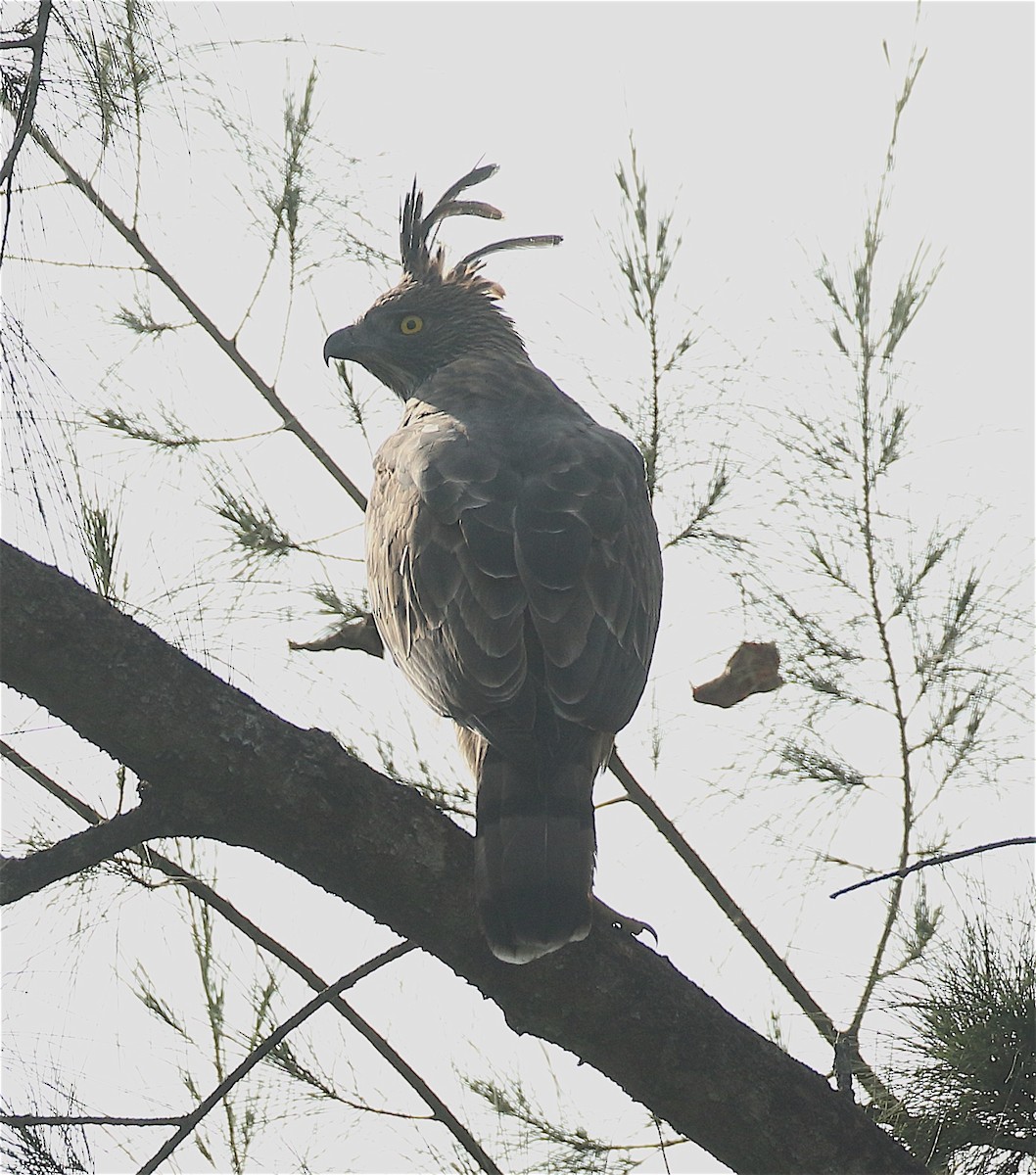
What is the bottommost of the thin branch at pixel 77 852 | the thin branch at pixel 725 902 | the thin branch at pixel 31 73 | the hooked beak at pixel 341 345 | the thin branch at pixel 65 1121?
the thin branch at pixel 65 1121

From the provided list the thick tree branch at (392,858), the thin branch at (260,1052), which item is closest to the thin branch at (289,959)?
the thin branch at (260,1052)

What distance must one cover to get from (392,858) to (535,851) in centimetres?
30

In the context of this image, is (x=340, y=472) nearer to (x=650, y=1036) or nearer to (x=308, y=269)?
(x=308, y=269)

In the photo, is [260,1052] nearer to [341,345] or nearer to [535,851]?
[535,851]

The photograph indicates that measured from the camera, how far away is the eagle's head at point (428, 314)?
4957 mm

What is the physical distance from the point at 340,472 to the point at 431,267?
1240 millimetres

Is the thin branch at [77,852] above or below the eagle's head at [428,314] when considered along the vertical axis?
Answer: below

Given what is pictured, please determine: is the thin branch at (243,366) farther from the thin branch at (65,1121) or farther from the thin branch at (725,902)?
the thin branch at (65,1121)

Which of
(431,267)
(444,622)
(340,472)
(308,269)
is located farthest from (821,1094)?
(431,267)

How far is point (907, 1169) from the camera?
9.52 ft

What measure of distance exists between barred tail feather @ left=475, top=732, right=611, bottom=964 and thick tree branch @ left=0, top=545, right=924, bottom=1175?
0.07 m

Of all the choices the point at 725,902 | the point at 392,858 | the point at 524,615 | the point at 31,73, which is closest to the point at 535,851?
the point at 392,858

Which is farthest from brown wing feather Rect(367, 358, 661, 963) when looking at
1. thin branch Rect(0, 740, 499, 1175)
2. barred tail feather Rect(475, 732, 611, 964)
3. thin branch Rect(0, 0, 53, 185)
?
thin branch Rect(0, 0, 53, 185)

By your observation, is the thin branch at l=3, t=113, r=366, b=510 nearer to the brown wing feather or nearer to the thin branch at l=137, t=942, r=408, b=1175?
the brown wing feather
